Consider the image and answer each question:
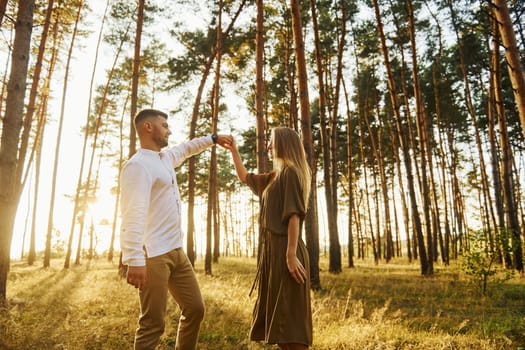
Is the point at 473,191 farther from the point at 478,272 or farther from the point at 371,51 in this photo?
the point at 478,272

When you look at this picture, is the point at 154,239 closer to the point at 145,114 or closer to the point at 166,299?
the point at 166,299

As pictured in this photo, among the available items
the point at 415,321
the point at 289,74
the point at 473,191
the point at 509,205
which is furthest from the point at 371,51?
the point at 473,191

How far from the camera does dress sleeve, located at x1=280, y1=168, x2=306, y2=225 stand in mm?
2854

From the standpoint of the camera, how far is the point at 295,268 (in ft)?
9.10

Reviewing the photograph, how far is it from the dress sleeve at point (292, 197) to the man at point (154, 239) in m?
1.09

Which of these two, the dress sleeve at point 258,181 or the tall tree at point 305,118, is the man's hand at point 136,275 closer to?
the dress sleeve at point 258,181

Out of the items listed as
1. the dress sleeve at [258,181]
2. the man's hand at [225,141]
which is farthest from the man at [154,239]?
the dress sleeve at [258,181]

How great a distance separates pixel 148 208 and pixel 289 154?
132 centimetres

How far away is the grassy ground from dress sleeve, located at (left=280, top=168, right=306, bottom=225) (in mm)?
2373

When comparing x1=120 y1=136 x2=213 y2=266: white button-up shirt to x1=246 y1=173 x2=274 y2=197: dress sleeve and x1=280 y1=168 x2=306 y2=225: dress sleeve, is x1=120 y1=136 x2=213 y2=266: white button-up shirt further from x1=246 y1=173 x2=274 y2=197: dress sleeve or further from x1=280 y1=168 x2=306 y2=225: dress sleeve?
x1=280 y1=168 x2=306 y2=225: dress sleeve

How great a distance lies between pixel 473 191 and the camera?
36219 millimetres

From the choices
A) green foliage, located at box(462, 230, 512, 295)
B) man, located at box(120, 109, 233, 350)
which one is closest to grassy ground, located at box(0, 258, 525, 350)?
green foliage, located at box(462, 230, 512, 295)

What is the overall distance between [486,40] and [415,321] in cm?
1657

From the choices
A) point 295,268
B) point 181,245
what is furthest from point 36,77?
point 295,268
